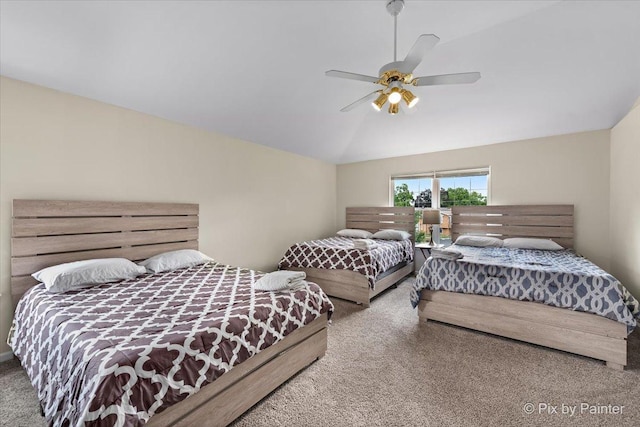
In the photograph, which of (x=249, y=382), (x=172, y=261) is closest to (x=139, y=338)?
(x=249, y=382)

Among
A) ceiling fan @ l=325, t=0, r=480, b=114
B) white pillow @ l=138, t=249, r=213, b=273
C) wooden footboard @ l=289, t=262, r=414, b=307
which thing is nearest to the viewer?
ceiling fan @ l=325, t=0, r=480, b=114

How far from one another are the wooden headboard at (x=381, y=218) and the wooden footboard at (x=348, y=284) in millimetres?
1280

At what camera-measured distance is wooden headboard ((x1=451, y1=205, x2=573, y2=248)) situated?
3781 mm

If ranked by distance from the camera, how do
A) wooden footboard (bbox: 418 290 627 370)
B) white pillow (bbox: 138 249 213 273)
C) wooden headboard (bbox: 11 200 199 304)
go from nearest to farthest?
1. wooden footboard (bbox: 418 290 627 370)
2. wooden headboard (bbox: 11 200 199 304)
3. white pillow (bbox: 138 249 213 273)

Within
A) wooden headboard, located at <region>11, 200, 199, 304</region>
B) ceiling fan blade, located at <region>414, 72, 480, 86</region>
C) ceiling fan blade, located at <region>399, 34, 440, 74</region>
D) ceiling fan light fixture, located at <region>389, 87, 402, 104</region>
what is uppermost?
ceiling fan blade, located at <region>399, 34, 440, 74</region>

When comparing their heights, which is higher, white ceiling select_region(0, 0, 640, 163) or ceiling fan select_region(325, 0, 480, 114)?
white ceiling select_region(0, 0, 640, 163)

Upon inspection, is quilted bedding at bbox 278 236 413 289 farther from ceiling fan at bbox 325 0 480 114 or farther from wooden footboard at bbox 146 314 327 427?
ceiling fan at bbox 325 0 480 114

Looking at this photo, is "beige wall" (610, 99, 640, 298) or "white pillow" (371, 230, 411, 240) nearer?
"beige wall" (610, 99, 640, 298)

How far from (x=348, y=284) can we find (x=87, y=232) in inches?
116

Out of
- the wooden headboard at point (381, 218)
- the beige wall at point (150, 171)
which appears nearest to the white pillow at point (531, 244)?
the wooden headboard at point (381, 218)

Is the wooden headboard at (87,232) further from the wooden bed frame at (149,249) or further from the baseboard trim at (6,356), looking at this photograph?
the baseboard trim at (6,356)

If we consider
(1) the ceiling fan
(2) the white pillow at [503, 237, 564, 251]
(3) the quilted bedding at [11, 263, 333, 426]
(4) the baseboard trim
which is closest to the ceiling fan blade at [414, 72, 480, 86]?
(1) the ceiling fan

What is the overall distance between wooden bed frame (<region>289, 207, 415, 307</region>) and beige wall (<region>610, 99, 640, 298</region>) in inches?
101

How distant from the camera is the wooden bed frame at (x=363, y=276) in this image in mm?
3580
